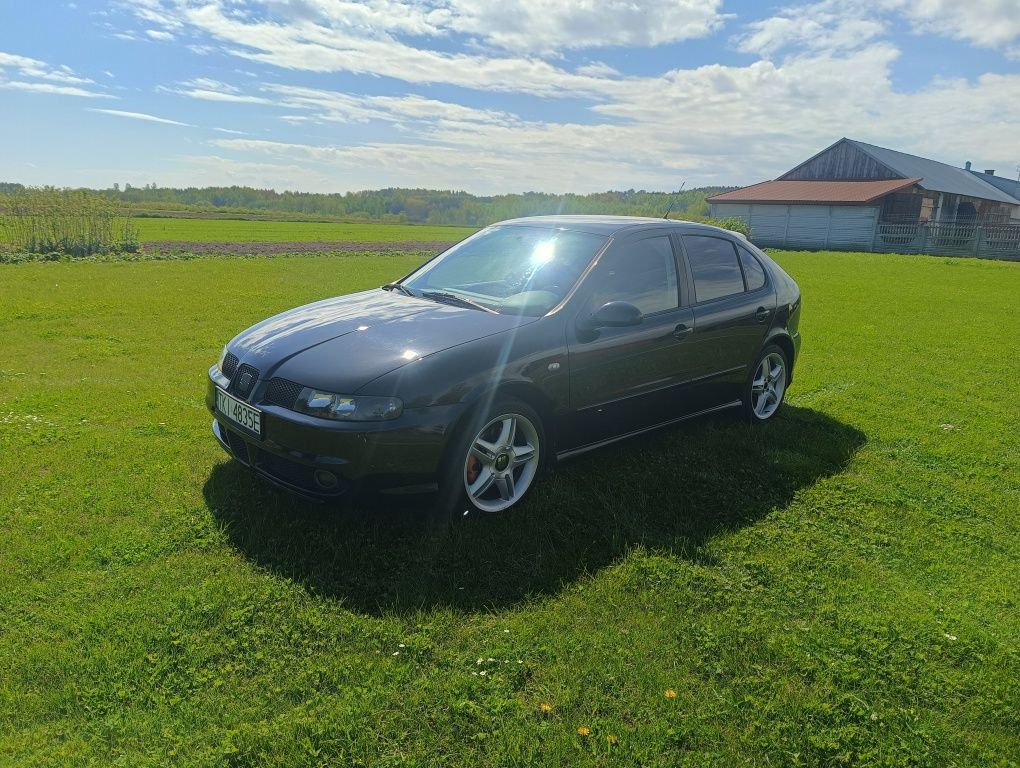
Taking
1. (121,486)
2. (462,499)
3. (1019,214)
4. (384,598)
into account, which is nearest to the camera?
(384,598)

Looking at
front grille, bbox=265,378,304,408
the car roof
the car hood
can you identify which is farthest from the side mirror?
front grille, bbox=265,378,304,408

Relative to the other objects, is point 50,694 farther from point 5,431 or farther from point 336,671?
point 5,431

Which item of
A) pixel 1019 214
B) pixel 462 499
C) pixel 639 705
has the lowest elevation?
pixel 639 705

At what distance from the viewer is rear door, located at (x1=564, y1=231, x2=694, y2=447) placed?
4.41 meters

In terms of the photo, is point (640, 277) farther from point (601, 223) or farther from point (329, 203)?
point (329, 203)

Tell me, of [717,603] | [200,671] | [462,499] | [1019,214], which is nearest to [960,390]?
[717,603]

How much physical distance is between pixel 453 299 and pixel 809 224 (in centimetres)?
4417

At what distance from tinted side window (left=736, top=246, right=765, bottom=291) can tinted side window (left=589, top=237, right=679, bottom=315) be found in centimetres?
103

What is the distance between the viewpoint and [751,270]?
19.5 feet

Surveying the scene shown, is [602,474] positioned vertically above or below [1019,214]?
below

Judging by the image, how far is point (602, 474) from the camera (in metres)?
4.82

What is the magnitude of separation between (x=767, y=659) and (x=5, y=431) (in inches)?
A: 219

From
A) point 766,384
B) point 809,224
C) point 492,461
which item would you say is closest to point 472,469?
point 492,461

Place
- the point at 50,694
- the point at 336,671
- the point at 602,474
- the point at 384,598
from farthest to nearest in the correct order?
the point at 602,474, the point at 384,598, the point at 336,671, the point at 50,694
